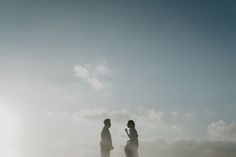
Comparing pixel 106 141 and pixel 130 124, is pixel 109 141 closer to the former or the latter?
pixel 106 141

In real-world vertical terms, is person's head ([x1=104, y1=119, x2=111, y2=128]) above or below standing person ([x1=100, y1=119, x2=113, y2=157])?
above

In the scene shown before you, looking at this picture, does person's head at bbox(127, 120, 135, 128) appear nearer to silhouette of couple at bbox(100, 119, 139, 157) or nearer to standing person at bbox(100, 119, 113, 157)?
silhouette of couple at bbox(100, 119, 139, 157)

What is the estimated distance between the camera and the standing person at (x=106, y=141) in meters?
17.6

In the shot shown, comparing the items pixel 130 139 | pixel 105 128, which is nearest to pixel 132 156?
pixel 130 139

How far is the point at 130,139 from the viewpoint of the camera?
57.9 feet

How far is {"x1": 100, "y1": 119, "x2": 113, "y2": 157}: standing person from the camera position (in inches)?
693

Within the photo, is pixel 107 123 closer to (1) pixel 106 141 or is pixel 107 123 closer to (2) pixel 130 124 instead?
(1) pixel 106 141

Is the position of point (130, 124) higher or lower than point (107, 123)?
lower

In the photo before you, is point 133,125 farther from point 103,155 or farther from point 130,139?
point 103,155

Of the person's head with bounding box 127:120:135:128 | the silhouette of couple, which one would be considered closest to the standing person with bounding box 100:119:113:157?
the silhouette of couple

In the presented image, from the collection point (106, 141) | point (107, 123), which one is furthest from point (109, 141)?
point (107, 123)

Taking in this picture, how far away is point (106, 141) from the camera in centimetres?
1766

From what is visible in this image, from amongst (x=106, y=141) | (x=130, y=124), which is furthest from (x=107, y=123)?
(x=130, y=124)

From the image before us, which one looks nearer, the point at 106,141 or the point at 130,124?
the point at 130,124
